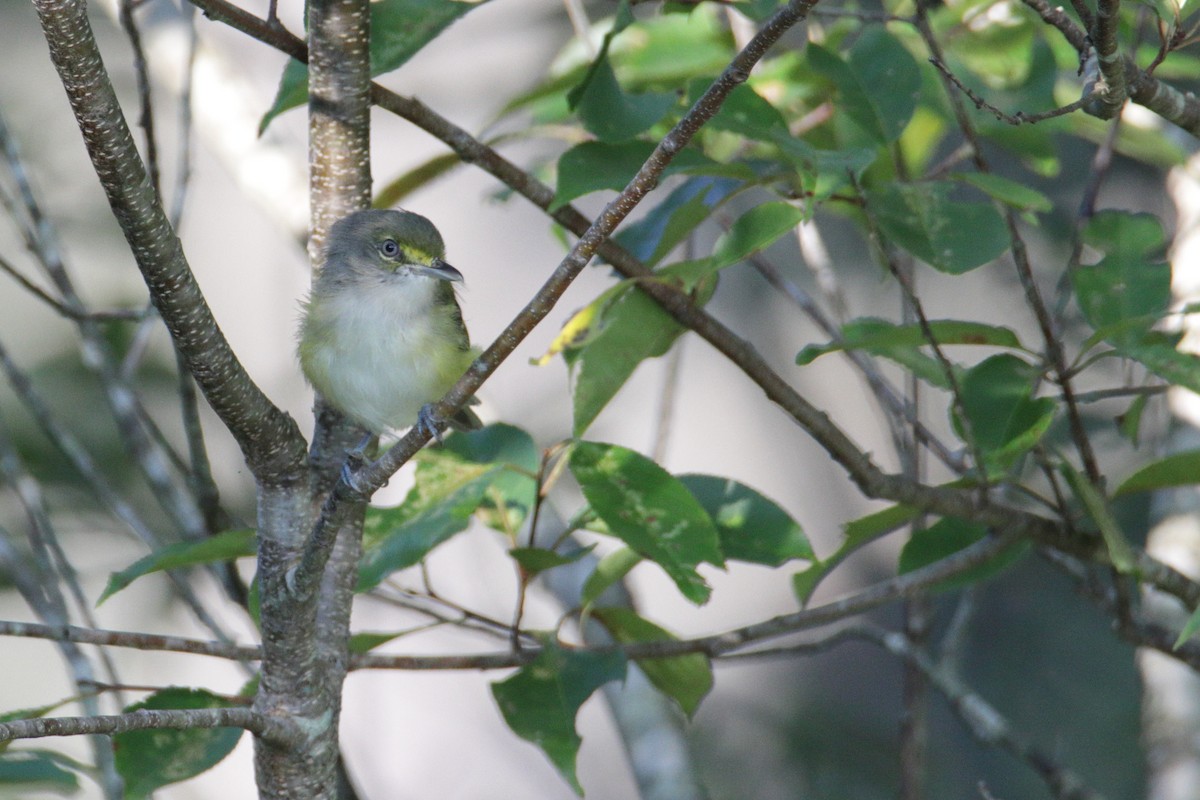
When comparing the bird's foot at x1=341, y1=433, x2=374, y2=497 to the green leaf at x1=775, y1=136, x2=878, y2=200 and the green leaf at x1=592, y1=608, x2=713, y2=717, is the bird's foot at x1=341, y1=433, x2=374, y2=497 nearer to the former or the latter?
the green leaf at x1=592, y1=608, x2=713, y2=717

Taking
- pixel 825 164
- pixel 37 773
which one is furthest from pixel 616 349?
pixel 37 773

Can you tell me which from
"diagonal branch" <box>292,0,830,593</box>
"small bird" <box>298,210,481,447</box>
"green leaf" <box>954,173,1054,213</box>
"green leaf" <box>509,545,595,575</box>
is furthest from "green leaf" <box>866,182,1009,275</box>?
"small bird" <box>298,210,481,447</box>

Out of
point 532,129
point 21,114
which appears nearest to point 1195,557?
point 532,129

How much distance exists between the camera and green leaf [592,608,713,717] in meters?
2.71

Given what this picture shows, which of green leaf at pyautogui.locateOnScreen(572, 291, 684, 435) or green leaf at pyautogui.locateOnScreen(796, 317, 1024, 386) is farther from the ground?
green leaf at pyautogui.locateOnScreen(572, 291, 684, 435)

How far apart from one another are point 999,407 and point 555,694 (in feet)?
3.55

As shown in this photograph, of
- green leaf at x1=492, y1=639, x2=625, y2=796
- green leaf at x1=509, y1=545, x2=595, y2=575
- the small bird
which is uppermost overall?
the small bird

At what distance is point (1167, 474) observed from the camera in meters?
2.45

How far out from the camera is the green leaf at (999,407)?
2391 mm

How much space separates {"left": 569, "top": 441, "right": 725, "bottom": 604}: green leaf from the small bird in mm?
704

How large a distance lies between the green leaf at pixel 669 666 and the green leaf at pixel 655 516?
52 cm

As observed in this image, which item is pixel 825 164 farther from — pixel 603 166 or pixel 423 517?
pixel 423 517

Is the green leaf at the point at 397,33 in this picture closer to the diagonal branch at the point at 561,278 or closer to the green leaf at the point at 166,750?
the diagonal branch at the point at 561,278

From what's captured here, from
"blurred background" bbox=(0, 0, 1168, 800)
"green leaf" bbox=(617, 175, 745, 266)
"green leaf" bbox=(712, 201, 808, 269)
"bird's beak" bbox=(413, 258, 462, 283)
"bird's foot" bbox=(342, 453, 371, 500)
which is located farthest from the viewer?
"blurred background" bbox=(0, 0, 1168, 800)
